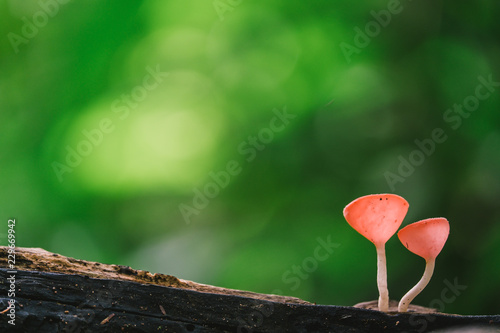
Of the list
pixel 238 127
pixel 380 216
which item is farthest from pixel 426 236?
pixel 238 127

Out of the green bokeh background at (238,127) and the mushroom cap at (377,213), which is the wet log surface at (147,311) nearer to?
the mushroom cap at (377,213)

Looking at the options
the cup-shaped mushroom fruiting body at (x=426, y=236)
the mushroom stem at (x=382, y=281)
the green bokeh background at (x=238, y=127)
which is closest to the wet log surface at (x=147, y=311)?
the mushroom stem at (x=382, y=281)

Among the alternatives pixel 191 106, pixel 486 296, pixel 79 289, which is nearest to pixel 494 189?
pixel 486 296

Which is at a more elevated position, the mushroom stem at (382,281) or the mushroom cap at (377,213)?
the mushroom cap at (377,213)

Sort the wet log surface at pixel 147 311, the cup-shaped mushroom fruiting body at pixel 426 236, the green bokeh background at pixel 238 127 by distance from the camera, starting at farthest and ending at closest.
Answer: the green bokeh background at pixel 238 127 → the cup-shaped mushroom fruiting body at pixel 426 236 → the wet log surface at pixel 147 311

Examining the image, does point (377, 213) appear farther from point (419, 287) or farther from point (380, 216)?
point (419, 287)

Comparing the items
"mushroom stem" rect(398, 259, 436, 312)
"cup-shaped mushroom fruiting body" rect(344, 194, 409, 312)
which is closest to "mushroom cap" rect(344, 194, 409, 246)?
"cup-shaped mushroom fruiting body" rect(344, 194, 409, 312)

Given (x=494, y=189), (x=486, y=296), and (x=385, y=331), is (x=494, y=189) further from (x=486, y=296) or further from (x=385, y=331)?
(x=385, y=331)
